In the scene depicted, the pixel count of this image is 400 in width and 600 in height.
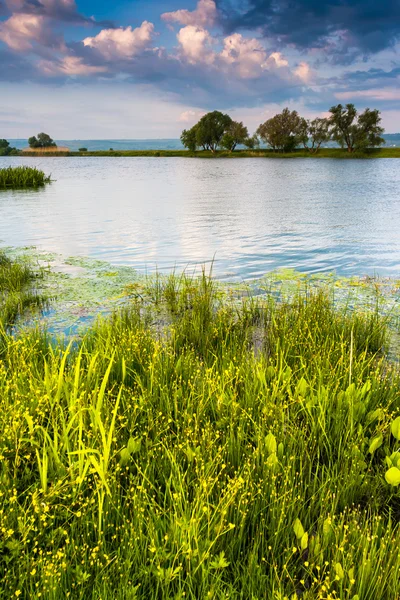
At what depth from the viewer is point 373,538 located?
2.61m

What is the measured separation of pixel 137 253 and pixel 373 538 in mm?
13215

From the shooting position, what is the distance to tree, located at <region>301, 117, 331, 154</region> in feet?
413

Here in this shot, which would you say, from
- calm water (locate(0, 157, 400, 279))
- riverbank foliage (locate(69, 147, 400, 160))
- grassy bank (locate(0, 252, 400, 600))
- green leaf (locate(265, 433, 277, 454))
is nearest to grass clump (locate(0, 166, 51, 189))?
calm water (locate(0, 157, 400, 279))

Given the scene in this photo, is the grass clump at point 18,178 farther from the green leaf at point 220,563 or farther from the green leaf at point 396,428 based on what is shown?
the green leaf at point 220,563

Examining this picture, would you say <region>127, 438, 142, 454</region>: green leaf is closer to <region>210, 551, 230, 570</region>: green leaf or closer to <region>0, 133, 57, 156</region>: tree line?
<region>210, 551, 230, 570</region>: green leaf

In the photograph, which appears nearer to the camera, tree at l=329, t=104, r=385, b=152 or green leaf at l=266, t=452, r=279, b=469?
green leaf at l=266, t=452, r=279, b=469

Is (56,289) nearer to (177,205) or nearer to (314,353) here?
(314,353)

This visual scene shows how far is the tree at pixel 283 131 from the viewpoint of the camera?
13238 cm

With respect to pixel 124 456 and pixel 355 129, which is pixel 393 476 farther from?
pixel 355 129

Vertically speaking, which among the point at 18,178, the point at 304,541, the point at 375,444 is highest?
the point at 18,178

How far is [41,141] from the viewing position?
151875 millimetres

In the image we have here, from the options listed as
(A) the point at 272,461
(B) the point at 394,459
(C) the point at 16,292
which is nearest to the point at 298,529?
(A) the point at 272,461

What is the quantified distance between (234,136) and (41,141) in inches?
2633

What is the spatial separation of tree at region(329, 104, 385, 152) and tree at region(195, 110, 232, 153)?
132ft
